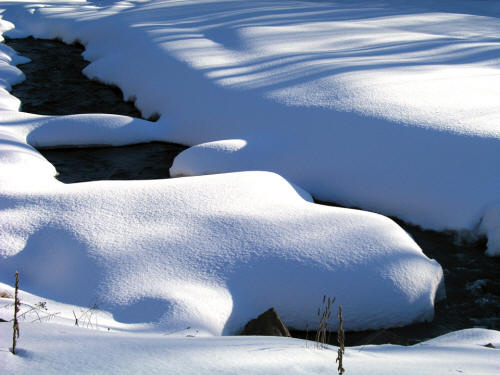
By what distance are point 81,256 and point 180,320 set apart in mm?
815

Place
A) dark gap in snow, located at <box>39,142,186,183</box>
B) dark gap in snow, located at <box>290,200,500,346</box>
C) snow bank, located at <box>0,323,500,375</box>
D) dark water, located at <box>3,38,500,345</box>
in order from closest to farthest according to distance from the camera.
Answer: snow bank, located at <box>0,323,500,375</box>, dark gap in snow, located at <box>290,200,500,346</box>, dark water, located at <box>3,38,500,345</box>, dark gap in snow, located at <box>39,142,186,183</box>

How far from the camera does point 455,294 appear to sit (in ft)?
11.8

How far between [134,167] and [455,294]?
3.15m

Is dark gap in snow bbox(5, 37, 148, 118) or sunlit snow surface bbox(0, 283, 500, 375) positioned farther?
dark gap in snow bbox(5, 37, 148, 118)

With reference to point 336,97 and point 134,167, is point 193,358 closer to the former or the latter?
point 134,167

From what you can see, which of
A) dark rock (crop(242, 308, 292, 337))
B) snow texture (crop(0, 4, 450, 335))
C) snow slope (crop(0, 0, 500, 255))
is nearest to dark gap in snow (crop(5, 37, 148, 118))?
snow slope (crop(0, 0, 500, 255))

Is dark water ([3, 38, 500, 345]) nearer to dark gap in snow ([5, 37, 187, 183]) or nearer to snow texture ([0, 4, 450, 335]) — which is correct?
dark gap in snow ([5, 37, 187, 183])

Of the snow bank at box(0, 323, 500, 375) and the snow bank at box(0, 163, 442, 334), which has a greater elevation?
the snow bank at box(0, 323, 500, 375)

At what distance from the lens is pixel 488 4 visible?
11320 mm

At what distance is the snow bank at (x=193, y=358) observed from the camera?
171 centimetres

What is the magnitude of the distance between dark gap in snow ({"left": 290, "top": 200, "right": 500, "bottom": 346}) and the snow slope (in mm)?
134

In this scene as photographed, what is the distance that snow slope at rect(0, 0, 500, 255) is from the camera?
4.56m

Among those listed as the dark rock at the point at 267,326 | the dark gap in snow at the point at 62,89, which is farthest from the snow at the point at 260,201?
A: the dark gap in snow at the point at 62,89

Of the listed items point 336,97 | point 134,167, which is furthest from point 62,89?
point 336,97
